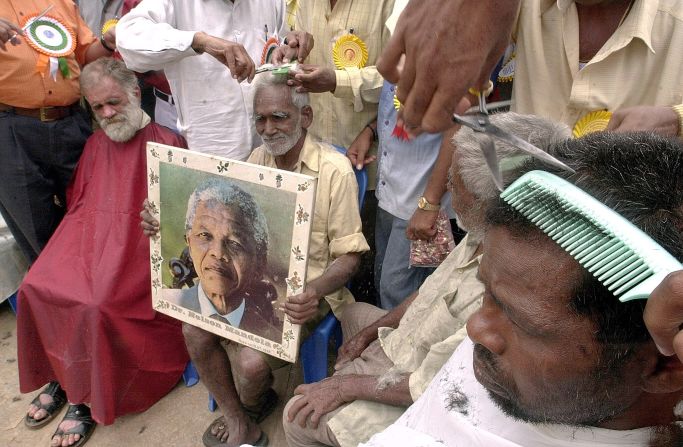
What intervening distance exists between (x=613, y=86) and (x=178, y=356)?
96.7 inches

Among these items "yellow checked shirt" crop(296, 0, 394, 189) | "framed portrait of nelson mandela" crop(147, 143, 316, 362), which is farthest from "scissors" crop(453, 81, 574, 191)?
"yellow checked shirt" crop(296, 0, 394, 189)

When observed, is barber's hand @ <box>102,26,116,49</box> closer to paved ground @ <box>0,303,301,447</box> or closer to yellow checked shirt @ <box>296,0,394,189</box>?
yellow checked shirt @ <box>296,0,394,189</box>

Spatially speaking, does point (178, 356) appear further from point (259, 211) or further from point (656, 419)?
point (656, 419)

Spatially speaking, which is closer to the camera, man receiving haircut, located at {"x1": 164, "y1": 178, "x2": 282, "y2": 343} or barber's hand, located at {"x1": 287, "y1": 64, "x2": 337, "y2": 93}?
man receiving haircut, located at {"x1": 164, "y1": 178, "x2": 282, "y2": 343}

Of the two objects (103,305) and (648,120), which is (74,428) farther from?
(648,120)

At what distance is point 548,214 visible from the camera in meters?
0.81

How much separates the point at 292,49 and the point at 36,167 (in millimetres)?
1748

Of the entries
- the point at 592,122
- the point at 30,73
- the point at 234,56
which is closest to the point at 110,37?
the point at 30,73

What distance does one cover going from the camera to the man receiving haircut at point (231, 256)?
191 centimetres

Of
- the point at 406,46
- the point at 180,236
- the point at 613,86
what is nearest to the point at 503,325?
the point at 406,46

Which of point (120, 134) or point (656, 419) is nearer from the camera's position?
point (656, 419)

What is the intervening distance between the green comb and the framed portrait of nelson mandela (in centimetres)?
96

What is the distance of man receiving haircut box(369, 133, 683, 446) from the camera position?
2.63 ft

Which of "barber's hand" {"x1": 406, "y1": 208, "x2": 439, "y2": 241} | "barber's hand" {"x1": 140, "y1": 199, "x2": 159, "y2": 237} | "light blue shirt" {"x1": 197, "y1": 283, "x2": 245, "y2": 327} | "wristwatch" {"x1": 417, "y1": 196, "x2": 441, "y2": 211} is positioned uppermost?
"wristwatch" {"x1": 417, "y1": 196, "x2": 441, "y2": 211}
